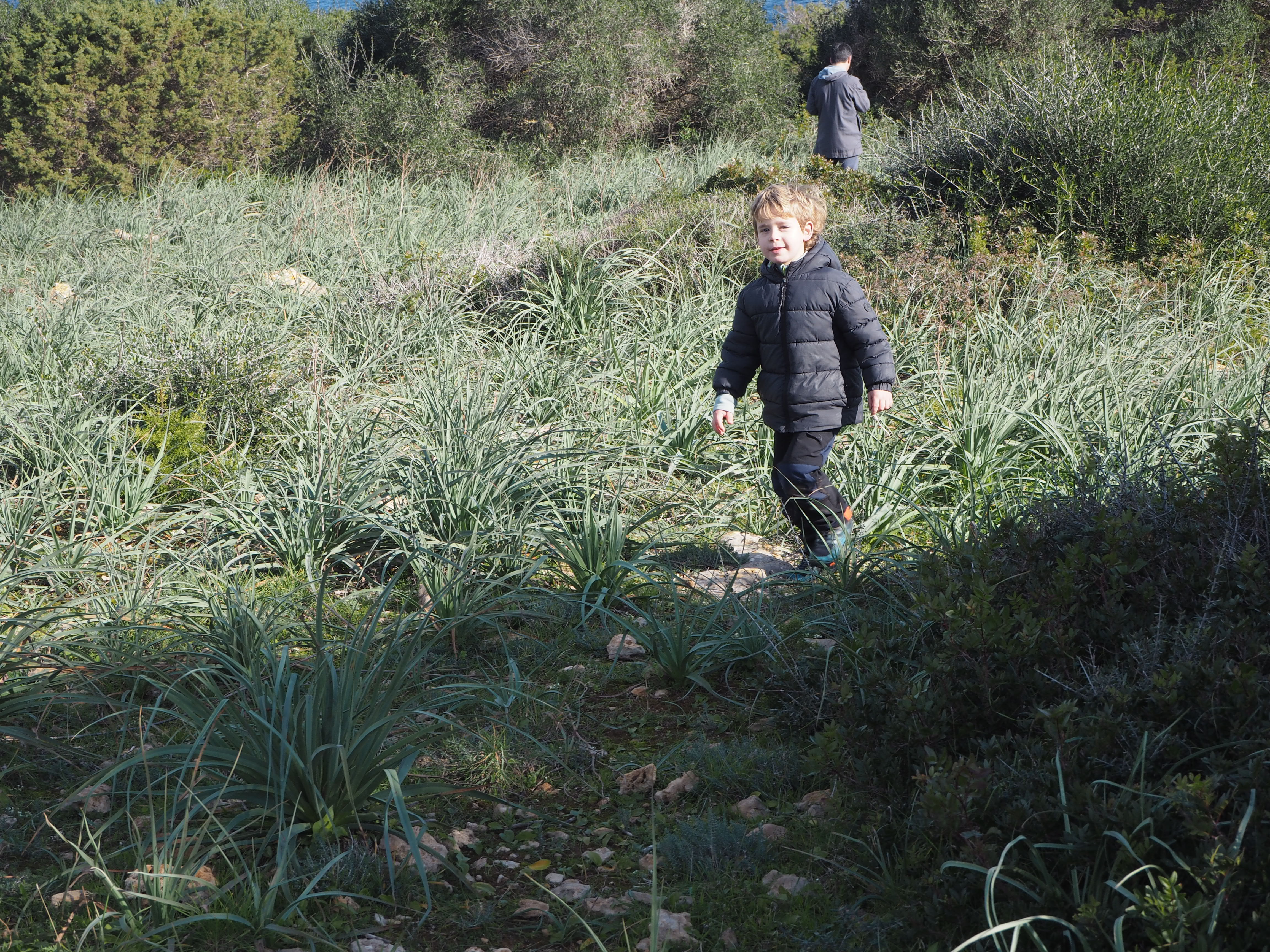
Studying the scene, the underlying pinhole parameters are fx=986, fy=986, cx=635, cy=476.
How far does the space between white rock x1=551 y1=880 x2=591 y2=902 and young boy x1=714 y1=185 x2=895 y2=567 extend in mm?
1784

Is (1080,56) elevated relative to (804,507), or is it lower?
elevated

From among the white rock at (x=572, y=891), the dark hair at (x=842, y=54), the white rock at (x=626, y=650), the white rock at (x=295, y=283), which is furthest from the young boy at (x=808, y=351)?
the dark hair at (x=842, y=54)

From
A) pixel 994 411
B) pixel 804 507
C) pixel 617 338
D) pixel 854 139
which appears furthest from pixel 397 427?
pixel 854 139

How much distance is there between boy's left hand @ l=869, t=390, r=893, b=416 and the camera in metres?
3.60

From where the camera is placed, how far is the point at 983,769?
1811 mm

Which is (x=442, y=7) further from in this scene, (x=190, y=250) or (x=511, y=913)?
(x=511, y=913)

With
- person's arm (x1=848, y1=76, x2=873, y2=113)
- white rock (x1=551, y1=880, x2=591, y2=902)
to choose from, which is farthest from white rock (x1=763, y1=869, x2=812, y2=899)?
person's arm (x1=848, y1=76, x2=873, y2=113)

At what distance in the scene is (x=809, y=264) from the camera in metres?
3.71

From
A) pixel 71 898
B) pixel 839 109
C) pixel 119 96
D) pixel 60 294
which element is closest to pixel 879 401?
pixel 71 898

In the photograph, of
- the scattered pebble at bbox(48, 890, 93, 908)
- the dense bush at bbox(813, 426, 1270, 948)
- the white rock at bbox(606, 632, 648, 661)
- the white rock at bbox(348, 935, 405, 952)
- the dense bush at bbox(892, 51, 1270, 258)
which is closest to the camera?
the dense bush at bbox(813, 426, 1270, 948)

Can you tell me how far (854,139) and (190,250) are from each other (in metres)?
6.46

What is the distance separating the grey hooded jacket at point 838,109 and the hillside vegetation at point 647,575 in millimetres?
879

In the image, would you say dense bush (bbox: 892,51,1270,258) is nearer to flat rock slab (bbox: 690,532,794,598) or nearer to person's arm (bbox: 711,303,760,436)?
person's arm (bbox: 711,303,760,436)

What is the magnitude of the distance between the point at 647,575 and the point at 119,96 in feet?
44.3
